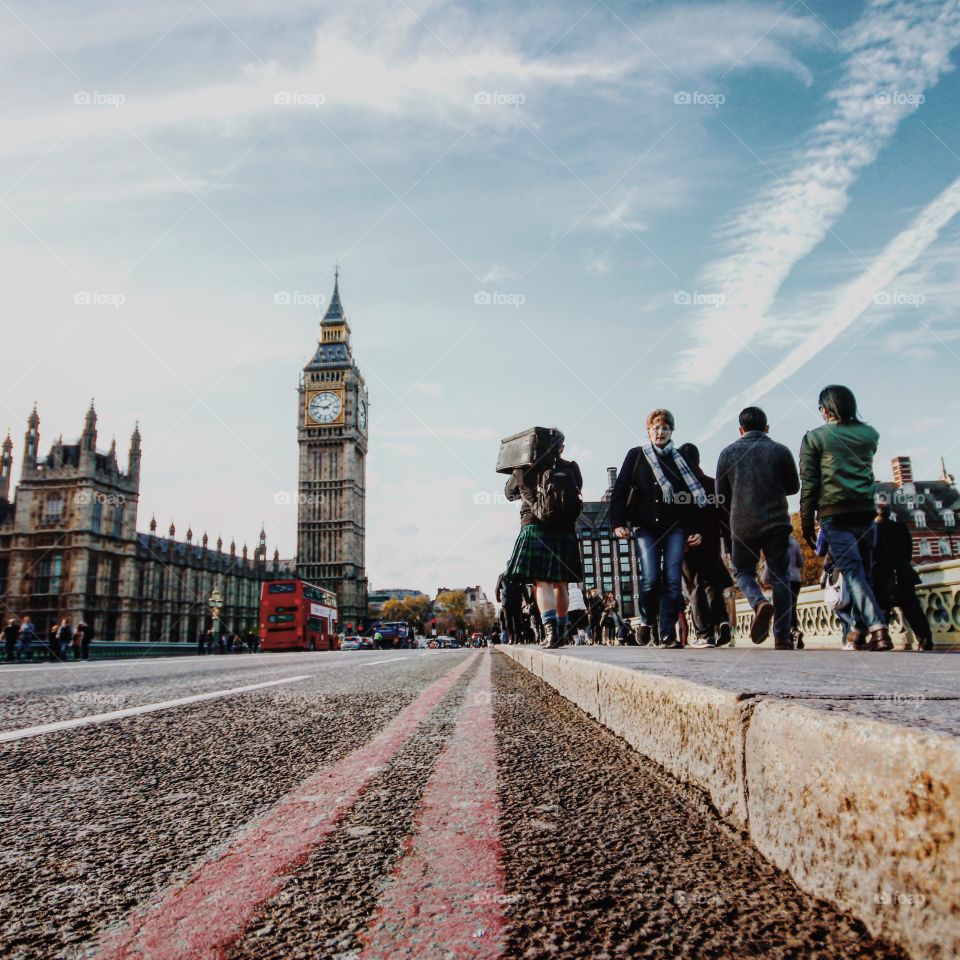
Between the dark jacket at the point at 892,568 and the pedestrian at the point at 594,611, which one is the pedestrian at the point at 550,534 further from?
the pedestrian at the point at 594,611

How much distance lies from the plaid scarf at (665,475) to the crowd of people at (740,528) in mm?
10

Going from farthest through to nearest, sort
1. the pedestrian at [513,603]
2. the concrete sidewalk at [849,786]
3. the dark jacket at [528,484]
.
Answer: the pedestrian at [513,603], the dark jacket at [528,484], the concrete sidewalk at [849,786]

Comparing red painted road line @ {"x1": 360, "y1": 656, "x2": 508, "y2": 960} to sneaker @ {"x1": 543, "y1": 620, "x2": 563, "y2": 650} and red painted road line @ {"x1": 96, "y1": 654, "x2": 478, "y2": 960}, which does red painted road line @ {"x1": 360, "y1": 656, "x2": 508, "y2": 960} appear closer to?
red painted road line @ {"x1": 96, "y1": 654, "x2": 478, "y2": 960}

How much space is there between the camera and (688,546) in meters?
6.46

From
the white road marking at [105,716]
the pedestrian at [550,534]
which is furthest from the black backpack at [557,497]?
the white road marking at [105,716]

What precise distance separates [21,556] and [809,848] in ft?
240

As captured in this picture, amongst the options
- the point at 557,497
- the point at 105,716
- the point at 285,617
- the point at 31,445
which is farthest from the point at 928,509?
the point at 31,445

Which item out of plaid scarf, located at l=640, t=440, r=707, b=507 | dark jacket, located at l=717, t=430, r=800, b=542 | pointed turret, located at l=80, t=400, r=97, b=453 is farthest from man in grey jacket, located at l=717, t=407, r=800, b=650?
pointed turret, located at l=80, t=400, r=97, b=453

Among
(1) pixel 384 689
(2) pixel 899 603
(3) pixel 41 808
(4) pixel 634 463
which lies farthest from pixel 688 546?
(3) pixel 41 808

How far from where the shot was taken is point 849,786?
0.99 metres

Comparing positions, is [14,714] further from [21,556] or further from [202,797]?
[21,556]

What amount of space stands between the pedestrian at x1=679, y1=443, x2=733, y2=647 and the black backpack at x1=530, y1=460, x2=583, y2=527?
1.09 meters

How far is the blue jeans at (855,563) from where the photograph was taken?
5238 millimetres

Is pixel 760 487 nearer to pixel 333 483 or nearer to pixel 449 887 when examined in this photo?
pixel 449 887
